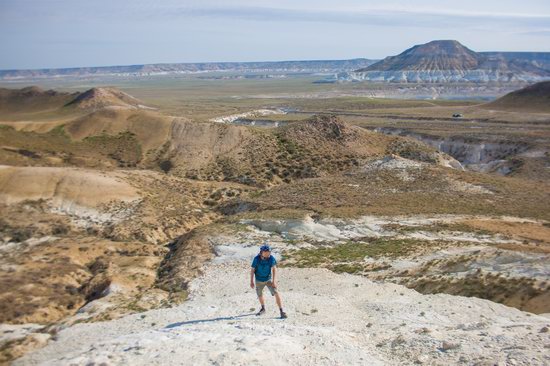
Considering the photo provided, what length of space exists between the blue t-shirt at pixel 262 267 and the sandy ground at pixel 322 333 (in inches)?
51.3

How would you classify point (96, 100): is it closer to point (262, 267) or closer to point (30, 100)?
point (30, 100)

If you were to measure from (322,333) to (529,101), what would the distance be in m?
129

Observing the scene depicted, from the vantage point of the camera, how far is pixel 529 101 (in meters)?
124

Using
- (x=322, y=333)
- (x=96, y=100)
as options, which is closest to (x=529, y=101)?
(x=96, y=100)

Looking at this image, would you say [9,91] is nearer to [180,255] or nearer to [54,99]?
[54,99]

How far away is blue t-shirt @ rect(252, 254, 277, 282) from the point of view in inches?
614

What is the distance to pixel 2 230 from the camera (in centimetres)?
3369

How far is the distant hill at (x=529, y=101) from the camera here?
11839cm

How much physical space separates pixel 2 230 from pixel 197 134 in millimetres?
31842

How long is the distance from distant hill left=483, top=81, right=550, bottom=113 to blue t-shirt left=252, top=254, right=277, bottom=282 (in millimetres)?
116891

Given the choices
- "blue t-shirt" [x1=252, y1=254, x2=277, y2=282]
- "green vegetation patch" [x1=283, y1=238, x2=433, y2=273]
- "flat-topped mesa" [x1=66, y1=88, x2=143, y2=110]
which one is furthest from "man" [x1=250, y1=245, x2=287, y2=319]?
"flat-topped mesa" [x1=66, y1=88, x2=143, y2=110]

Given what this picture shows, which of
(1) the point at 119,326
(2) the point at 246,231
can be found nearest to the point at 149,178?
(2) the point at 246,231

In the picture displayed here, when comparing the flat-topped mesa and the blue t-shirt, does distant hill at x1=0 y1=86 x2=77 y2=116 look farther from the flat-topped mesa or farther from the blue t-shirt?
the blue t-shirt

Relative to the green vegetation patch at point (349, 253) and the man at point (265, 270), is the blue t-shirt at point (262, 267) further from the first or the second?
the green vegetation patch at point (349, 253)
